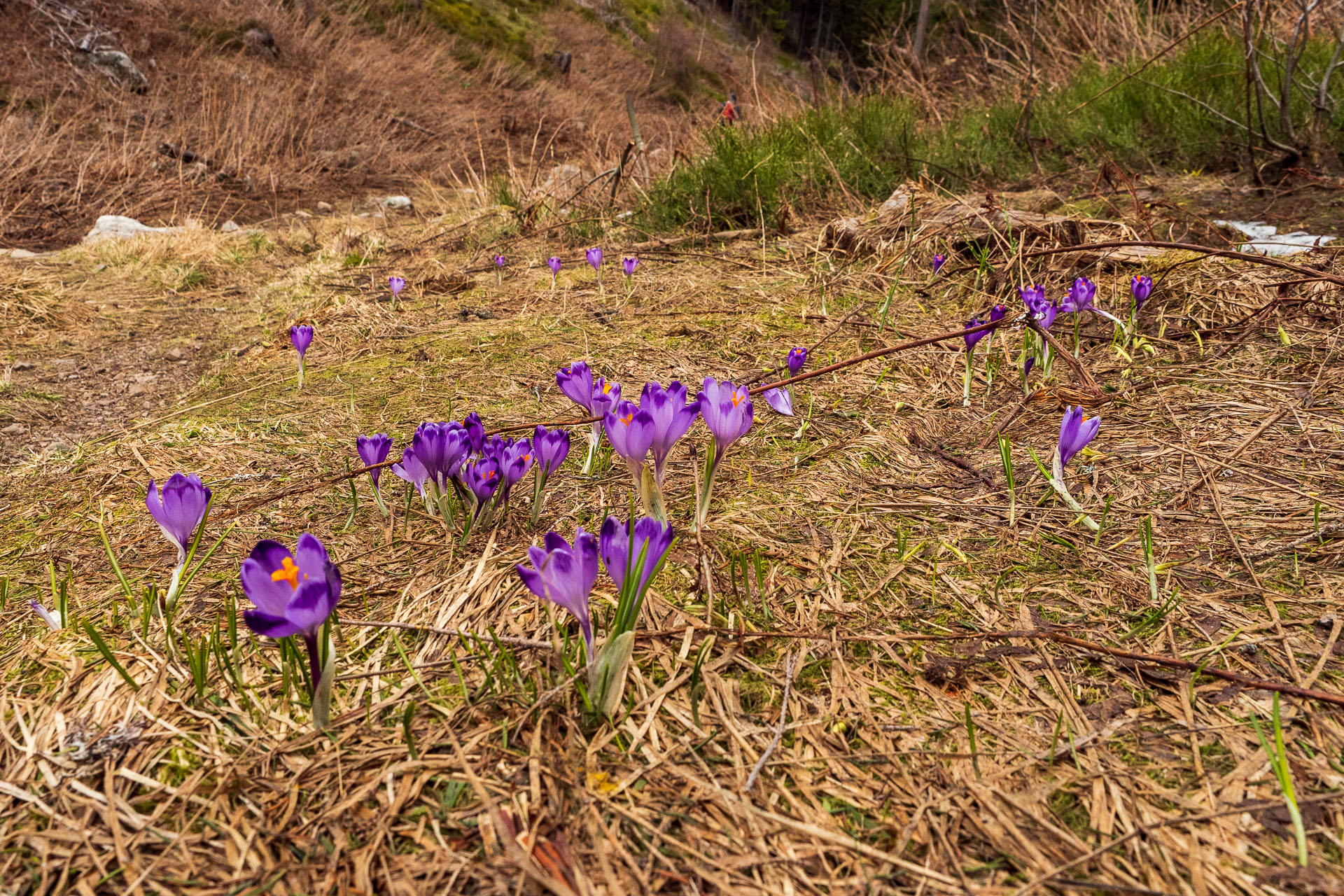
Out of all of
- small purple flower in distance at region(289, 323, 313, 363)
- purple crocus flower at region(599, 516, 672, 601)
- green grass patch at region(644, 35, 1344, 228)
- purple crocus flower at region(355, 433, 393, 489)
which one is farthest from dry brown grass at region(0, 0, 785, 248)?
purple crocus flower at region(599, 516, 672, 601)

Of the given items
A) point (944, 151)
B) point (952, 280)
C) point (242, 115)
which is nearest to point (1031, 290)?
point (952, 280)

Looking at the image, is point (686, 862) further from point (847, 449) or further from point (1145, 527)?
point (847, 449)

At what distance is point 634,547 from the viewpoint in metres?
1.09

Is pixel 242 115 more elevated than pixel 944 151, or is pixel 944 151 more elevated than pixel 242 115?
pixel 944 151

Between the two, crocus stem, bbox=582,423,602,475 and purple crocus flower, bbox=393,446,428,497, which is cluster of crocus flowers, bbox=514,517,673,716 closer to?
purple crocus flower, bbox=393,446,428,497

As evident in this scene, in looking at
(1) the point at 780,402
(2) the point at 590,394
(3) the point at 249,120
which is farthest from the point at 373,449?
(3) the point at 249,120

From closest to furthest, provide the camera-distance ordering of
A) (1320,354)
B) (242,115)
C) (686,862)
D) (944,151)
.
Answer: (686,862), (1320,354), (944,151), (242,115)

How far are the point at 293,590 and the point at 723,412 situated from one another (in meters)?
0.84

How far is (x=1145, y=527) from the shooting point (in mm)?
1326

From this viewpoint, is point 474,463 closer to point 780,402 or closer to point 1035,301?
point 780,402

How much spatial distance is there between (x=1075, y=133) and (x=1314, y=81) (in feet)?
4.01

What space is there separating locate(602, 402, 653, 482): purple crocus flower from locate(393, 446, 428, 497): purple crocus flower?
1.41ft

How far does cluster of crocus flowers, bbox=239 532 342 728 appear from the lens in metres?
0.93

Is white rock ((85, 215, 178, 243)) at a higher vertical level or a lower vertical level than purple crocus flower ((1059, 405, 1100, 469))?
lower
